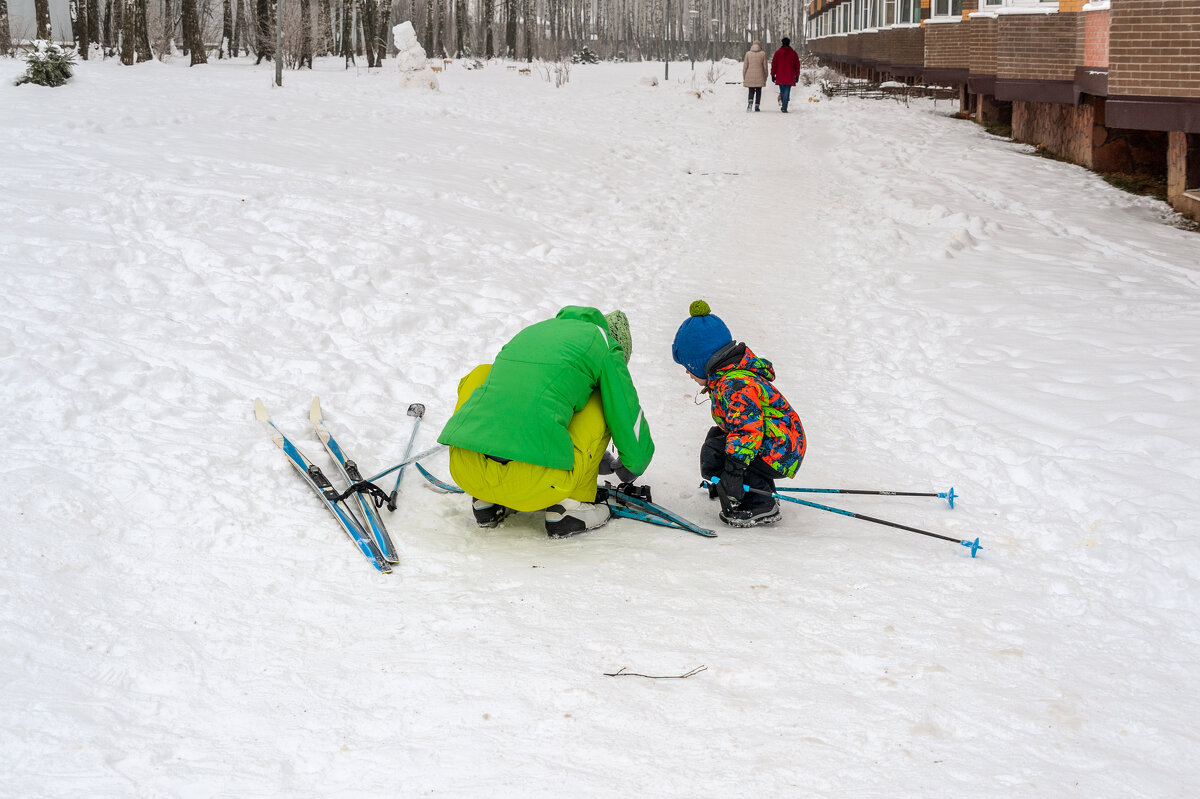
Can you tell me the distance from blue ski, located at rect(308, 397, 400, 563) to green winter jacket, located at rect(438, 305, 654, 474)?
0.50 m

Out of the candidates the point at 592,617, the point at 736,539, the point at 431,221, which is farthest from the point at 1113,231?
the point at 592,617

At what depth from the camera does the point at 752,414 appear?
461 centimetres

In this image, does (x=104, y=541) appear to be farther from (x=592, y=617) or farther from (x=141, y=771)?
(x=592, y=617)

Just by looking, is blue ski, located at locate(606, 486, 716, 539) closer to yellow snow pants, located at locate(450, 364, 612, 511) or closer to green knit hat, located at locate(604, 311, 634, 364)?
yellow snow pants, located at locate(450, 364, 612, 511)

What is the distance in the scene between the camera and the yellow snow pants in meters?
4.26

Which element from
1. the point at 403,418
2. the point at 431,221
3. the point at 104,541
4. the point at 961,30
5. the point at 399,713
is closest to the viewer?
the point at 399,713

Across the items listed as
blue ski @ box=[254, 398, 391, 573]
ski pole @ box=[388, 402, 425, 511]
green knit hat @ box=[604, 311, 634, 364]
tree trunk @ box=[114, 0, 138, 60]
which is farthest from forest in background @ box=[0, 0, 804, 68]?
green knit hat @ box=[604, 311, 634, 364]

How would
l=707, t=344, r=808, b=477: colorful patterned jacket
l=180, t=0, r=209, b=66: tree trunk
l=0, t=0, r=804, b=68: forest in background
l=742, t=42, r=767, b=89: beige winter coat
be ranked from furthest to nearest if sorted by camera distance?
l=0, t=0, r=804, b=68: forest in background
l=180, t=0, r=209, b=66: tree trunk
l=742, t=42, r=767, b=89: beige winter coat
l=707, t=344, r=808, b=477: colorful patterned jacket

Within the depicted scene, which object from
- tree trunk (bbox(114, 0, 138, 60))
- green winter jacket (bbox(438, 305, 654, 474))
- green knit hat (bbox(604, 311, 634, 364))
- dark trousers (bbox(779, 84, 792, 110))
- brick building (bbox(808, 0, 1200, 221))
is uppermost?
tree trunk (bbox(114, 0, 138, 60))

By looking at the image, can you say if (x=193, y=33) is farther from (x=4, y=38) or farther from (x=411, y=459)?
(x=411, y=459)

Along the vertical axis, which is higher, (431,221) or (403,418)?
(431,221)

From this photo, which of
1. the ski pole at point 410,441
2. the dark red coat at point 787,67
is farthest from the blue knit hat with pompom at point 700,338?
the dark red coat at point 787,67

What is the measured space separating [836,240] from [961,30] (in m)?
12.3

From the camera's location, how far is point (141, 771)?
8.96ft
